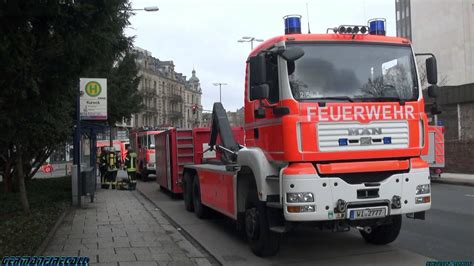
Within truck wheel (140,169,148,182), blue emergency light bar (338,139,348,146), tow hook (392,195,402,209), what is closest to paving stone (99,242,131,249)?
blue emergency light bar (338,139,348,146)

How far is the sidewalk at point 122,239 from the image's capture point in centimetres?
744

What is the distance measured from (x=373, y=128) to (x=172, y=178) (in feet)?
33.5

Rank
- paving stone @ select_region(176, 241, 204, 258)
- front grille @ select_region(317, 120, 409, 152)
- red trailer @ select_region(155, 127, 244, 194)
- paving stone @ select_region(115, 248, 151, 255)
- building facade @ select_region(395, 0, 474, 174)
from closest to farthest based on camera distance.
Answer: front grille @ select_region(317, 120, 409, 152) → paving stone @ select_region(115, 248, 151, 255) → paving stone @ select_region(176, 241, 204, 258) → red trailer @ select_region(155, 127, 244, 194) → building facade @ select_region(395, 0, 474, 174)

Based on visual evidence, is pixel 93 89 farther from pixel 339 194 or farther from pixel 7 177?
pixel 339 194

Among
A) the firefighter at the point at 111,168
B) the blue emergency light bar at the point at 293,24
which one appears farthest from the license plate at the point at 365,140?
the firefighter at the point at 111,168

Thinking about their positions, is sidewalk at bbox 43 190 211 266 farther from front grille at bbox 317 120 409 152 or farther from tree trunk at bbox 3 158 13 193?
tree trunk at bbox 3 158 13 193

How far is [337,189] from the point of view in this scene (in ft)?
21.9

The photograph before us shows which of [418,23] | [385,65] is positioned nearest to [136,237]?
[385,65]

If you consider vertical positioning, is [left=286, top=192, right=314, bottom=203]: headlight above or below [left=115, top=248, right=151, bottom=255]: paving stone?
above

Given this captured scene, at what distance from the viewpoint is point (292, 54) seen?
6805 mm

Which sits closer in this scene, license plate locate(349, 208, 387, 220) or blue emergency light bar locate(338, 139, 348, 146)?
license plate locate(349, 208, 387, 220)

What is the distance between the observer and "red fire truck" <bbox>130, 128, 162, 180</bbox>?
27830 mm

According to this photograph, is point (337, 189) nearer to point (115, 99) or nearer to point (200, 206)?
point (200, 206)

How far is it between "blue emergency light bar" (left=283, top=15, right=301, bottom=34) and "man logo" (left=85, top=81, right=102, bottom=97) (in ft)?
31.3
